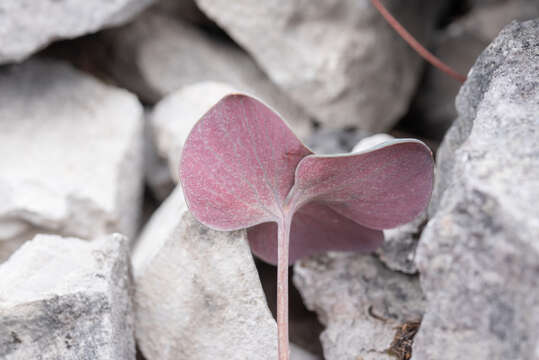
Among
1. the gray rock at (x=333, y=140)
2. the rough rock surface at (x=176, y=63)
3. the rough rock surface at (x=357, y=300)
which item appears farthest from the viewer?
the rough rock surface at (x=176, y=63)

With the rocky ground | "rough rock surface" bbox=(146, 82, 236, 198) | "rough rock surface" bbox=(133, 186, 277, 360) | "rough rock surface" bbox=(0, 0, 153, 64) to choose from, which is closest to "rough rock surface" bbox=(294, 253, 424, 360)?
the rocky ground

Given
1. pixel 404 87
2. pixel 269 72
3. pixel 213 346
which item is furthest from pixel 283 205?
pixel 404 87

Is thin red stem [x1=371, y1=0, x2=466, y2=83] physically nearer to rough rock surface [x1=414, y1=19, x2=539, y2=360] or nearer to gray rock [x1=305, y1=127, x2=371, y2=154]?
gray rock [x1=305, y1=127, x2=371, y2=154]

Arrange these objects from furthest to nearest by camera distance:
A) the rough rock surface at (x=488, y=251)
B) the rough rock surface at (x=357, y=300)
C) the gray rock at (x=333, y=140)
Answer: the gray rock at (x=333, y=140) < the rough rock surface at (x=357, y=300) < the rough rock surface at (x=488, y=251)

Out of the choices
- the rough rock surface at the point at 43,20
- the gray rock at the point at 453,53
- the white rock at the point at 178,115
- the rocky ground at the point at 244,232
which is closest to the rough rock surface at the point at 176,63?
the rocky ground at the point at 244,232

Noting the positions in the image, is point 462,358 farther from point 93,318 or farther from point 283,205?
point 93,318

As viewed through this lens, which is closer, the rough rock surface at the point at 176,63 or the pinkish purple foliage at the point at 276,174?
the pinkish purple foliage at the point at 276,174

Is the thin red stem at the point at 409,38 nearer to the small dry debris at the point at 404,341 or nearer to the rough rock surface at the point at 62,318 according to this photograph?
the small dry debris at the point at 404,341
